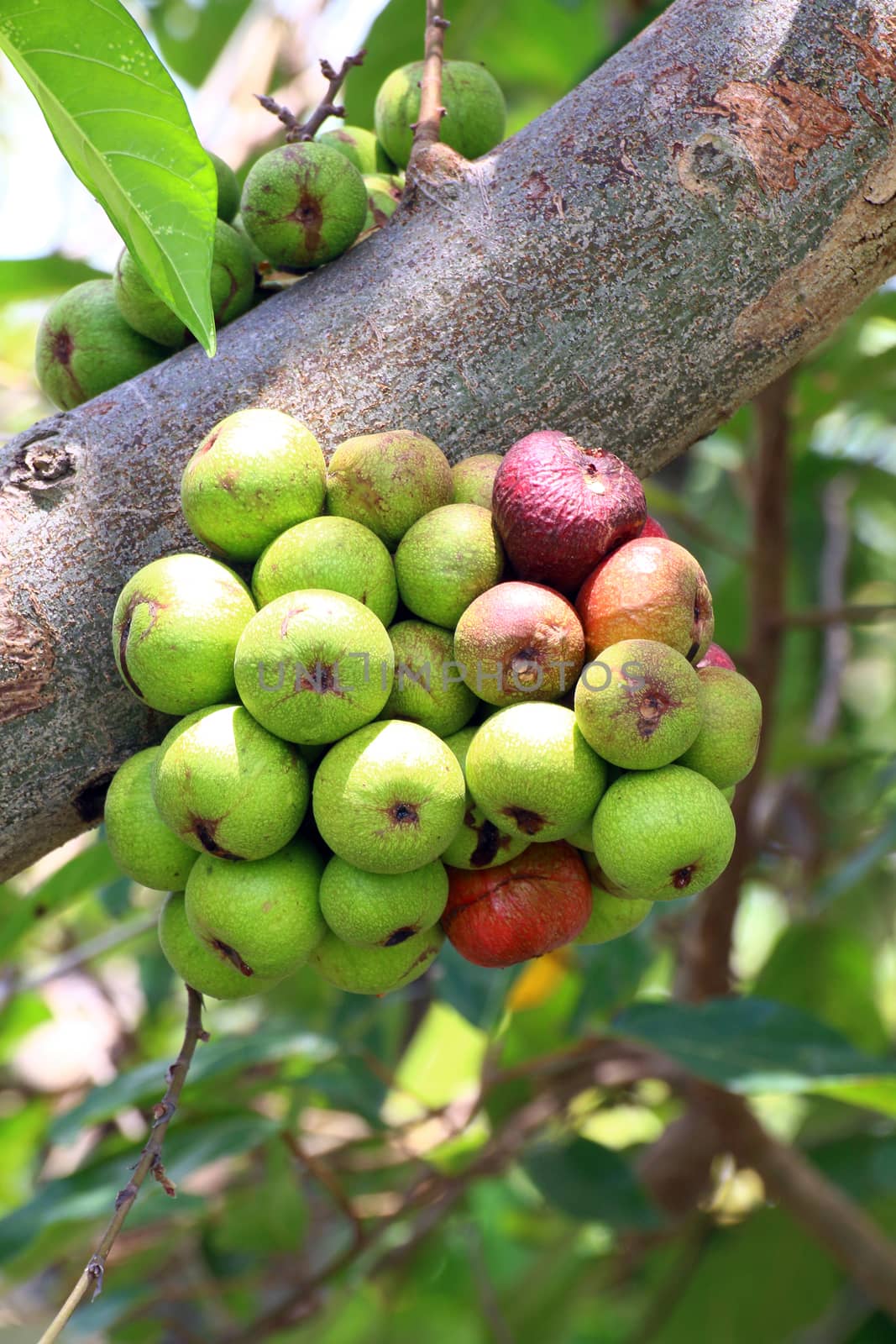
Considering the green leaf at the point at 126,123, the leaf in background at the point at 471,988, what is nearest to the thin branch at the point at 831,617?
the leaf in background at the point at 471,988

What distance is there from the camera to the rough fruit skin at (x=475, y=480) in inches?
54.4

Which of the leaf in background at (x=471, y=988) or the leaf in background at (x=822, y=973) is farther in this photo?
the leaf in background at (x=822, y=973)

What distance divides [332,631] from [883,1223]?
9.47 ft

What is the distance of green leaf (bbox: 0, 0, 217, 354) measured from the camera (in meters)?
1.24

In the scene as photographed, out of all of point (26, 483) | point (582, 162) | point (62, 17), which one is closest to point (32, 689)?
point (26, 483)

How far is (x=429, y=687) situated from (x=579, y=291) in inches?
22.7

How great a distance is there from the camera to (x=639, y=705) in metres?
1.16

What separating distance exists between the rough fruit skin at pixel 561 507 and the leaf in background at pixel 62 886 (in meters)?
1.32

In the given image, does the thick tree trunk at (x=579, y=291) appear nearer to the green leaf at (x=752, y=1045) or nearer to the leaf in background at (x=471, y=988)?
the green leaf at (x=752, y=1045)

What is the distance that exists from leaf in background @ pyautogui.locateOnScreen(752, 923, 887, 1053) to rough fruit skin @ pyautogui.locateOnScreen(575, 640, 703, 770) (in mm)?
2371

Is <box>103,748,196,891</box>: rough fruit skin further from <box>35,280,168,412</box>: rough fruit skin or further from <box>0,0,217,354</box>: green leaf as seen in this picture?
<box>35,280,168,412</box>: rough fruit skin

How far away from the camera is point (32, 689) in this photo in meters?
1.39

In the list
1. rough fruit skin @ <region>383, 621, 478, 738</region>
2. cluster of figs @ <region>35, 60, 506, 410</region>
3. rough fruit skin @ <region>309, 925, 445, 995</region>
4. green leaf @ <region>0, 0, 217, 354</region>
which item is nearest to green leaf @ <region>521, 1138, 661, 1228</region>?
rough fruit skin @ <region>309, 925, 445, 995</region>

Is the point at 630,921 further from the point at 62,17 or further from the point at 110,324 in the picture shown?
the point at 62,17
